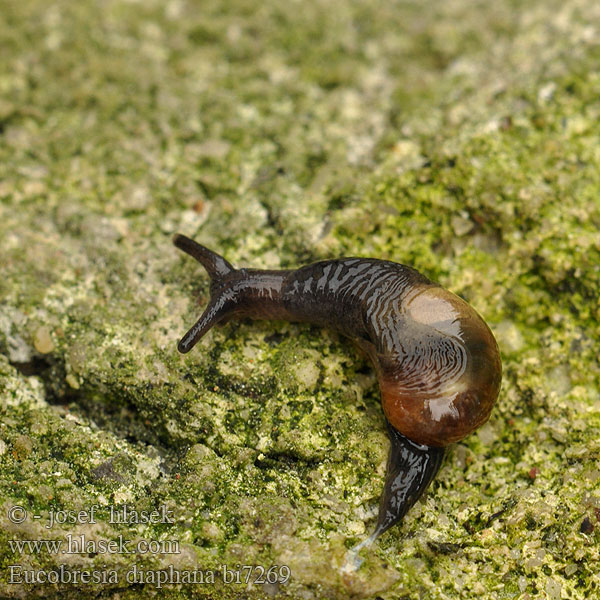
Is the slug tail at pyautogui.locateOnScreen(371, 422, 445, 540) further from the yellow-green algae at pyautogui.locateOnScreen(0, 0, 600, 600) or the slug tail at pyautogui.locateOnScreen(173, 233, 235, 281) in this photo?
the slug tail at pyautogui.locateOnScreen(173, 233, 235, 281)

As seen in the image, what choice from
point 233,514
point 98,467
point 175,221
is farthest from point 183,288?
point 233,514

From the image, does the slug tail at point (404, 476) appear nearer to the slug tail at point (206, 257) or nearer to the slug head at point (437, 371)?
the slug head at point (437, 371)

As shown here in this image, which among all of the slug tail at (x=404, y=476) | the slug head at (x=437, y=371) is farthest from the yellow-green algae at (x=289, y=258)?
the slug head at (x=437, y=371)

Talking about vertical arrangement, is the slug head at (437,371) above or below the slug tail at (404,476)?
above

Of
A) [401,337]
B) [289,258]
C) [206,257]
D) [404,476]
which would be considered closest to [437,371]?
[401,337]

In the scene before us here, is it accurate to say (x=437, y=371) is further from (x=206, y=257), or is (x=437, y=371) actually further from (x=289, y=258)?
(x=206, y=257)

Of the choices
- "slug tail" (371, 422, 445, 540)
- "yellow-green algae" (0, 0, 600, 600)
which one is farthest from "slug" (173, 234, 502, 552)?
"yellow-green algae" (0, 0, 600, 600)
